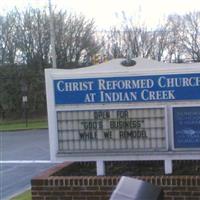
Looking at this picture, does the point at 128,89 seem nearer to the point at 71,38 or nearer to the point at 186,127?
the point at 186,127

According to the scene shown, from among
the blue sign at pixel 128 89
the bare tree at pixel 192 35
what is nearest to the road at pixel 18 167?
the blue sign at pixel 128 89

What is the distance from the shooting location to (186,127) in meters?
7.60

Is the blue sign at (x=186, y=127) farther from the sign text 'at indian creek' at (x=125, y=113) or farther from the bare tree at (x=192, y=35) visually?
the bare tree at (x=192, y=35)

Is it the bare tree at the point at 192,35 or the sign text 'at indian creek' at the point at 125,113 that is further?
the bare tree at the point at 192,35

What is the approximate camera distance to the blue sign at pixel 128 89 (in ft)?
24.7

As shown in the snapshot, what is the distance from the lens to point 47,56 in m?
49.0

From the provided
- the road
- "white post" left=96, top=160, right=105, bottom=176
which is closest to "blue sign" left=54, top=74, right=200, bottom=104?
"white post" left=96, top=160, right=105, bottom=176

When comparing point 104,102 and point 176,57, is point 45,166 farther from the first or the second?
point 176,57

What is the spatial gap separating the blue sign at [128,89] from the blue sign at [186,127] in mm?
180

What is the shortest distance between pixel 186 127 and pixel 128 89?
3.09 feet

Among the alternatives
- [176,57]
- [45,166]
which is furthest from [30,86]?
[45,166]

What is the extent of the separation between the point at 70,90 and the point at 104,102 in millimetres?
523

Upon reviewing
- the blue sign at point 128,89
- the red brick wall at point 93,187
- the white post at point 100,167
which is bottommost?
the red brick wall at point 93,187

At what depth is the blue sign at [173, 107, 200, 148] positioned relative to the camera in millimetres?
7535
